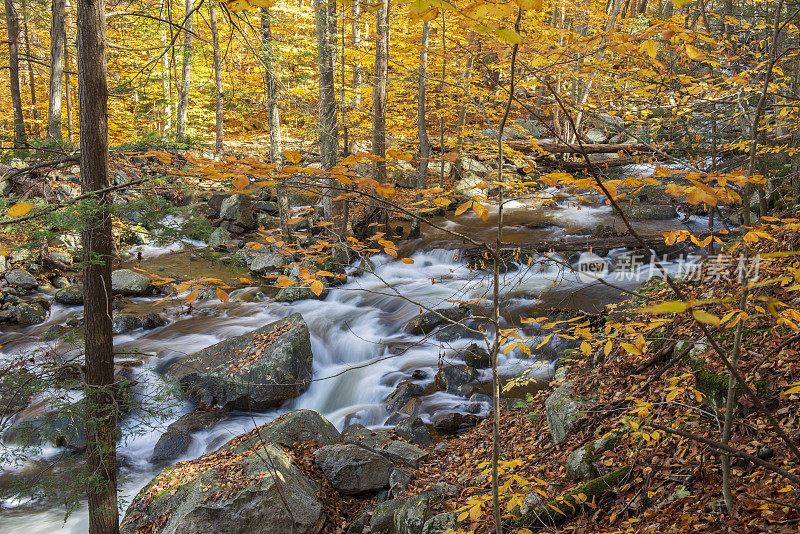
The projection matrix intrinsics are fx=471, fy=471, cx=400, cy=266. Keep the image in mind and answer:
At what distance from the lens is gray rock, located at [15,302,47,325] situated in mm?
9367

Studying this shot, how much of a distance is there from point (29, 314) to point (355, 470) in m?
8.32

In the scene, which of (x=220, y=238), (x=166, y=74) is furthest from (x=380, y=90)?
(x=220, y=238)

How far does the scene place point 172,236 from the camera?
4164mm

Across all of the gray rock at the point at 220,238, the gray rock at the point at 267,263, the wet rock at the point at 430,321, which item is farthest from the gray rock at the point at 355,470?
the gray rock at the point at 220,238

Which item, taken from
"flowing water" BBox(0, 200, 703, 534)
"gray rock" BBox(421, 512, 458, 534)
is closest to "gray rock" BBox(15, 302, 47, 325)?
"flowing water" BBox(0, 200, 703, 534)

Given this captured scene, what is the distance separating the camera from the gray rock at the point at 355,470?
493 centimetres

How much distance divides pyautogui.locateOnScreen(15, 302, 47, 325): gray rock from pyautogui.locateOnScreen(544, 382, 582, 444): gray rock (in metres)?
9.90

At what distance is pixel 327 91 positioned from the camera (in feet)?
36.2

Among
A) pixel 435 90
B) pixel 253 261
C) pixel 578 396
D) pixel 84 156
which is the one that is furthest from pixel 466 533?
pixel 435 90

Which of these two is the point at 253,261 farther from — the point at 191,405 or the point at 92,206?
the point at 92,206

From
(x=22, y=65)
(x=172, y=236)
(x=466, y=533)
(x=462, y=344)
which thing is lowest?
(x=462, y=344)

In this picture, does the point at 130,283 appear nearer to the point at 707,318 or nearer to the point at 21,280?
the point at 21,280

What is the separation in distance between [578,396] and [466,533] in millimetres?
1975

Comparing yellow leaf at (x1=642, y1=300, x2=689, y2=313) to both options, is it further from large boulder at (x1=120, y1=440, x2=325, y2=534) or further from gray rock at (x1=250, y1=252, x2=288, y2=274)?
gray rock at (x1=250, y1=252, x2=288, y2=274)
